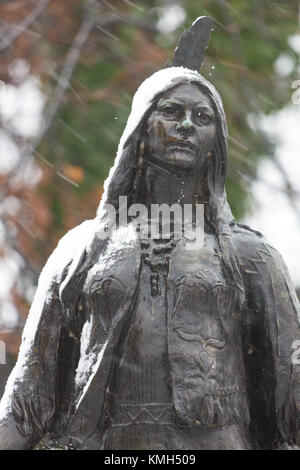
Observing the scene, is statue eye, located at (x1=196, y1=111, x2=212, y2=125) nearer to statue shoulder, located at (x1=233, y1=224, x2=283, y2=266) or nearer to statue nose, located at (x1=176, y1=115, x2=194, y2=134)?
statue nose, located at (x1=176, y1=115, x2=194, y2=134)

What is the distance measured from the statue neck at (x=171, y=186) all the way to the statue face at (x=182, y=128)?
0.05 m

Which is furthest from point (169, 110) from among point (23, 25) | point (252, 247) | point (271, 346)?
point (23, 25)

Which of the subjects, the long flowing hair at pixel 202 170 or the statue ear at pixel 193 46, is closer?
the long flowing hair at pixel 202 170

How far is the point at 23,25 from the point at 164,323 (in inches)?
199

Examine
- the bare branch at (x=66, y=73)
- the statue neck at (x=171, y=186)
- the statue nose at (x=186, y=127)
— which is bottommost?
the statue neck at (x=171, y=186)

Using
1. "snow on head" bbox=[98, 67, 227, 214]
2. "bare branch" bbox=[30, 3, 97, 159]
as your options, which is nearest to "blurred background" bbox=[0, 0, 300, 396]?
"bare branch" bbox=[30, 3, 97, 159]

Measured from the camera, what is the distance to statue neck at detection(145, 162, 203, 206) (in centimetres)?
581

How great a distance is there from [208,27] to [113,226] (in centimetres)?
108

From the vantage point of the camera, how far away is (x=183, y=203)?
5.82m

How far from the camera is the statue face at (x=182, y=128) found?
5715 millimetres

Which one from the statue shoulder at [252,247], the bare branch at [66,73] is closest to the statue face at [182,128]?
the statue shoulder at [252,247]

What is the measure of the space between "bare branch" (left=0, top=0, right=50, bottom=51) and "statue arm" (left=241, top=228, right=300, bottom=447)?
179 inches

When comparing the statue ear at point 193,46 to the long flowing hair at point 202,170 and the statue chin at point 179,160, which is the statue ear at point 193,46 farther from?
the statue chin at point 179,160
